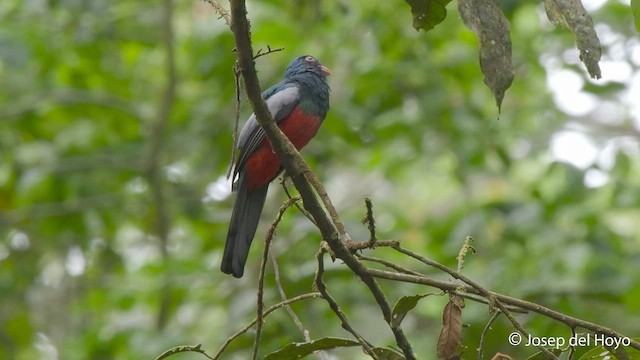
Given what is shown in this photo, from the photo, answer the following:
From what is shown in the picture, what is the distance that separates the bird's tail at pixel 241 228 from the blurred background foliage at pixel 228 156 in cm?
120

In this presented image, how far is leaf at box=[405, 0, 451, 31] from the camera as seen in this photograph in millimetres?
2449

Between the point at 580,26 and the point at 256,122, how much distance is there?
2134mm

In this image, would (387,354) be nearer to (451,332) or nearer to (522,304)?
(451,332)

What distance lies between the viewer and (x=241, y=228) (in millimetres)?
3744

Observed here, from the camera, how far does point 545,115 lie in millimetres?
9016

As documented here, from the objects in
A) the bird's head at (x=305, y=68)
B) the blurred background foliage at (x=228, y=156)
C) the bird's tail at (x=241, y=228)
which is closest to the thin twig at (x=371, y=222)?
the bird's tail at (x=241, y=228)

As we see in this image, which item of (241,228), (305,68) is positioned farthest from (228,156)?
(241,228)

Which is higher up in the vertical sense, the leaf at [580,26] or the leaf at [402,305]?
the leaf at [580,26]

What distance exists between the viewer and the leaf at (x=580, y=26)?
210cm

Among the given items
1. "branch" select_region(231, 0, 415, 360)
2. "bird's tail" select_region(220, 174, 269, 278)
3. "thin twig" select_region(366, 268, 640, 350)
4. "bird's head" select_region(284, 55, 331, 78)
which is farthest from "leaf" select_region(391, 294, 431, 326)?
"bird's head" select_region(284, 55, 331, 78)

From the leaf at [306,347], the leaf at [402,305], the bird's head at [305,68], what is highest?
the bird's head at [305,68]

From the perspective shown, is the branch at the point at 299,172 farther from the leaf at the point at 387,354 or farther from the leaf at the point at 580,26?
the leaf at the point at 580,26

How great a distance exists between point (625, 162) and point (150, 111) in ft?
12.7

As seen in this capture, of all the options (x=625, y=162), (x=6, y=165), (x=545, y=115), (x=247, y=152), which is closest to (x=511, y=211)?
(x=625, y=162)
